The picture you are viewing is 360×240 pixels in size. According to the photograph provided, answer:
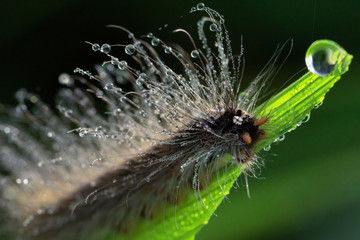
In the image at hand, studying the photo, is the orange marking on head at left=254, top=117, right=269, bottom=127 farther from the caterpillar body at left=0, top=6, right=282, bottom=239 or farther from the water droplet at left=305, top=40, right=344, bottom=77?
the water droplet at left=305, top=40, right=344, bottom=77

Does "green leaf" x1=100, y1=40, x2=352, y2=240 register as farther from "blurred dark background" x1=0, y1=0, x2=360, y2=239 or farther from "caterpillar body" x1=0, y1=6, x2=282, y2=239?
"blurred dark background" x1=0, y1=0, x2=360, y2=239

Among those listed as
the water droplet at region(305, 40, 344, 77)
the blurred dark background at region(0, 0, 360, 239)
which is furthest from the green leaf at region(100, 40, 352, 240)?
the blurred dark background at region(0, 0, 360, 239)

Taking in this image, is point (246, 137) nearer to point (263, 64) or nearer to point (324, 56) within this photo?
point (324, 56)

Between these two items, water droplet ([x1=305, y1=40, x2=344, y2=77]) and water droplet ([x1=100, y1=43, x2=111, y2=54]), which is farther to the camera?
water droplet ([x1=100, y1=43, x2=111, y2=54])

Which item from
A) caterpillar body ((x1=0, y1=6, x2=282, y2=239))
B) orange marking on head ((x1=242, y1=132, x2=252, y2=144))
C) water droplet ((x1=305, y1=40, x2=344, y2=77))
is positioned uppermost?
caterpillar body ((x1=0, y1=6, x2=282, y2=239))

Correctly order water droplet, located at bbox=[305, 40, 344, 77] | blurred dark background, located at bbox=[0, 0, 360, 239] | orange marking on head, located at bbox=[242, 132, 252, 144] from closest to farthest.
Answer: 1. water droplet, located at bbox=[305, 40, 344, 77]
2. orange marking on head, located at bbox=[242, 132, 252, 144]
3. blurred dark background, located at bbox=[0, 0, 360, 239]

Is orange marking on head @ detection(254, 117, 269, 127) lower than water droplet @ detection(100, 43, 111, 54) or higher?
lower

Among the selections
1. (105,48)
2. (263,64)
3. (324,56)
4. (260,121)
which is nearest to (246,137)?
(260,121)

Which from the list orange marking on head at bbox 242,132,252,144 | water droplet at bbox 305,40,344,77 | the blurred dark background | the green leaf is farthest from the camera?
the blurred dark background
